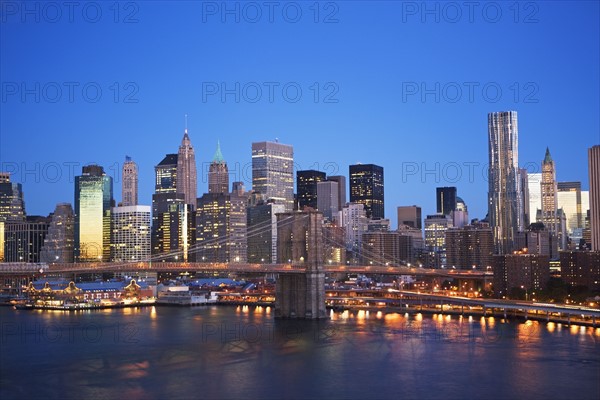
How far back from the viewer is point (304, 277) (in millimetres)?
39875

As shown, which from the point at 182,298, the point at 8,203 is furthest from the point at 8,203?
the point at 182,298

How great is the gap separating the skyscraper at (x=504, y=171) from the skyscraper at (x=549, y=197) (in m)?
3.84

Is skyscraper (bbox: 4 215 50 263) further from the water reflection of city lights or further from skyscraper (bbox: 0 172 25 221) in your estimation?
the water reflection of city lights

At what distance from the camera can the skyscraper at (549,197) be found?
119688 millimetres

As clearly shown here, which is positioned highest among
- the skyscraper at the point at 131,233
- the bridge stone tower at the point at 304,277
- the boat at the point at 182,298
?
the skyscraper at the point at 131,233

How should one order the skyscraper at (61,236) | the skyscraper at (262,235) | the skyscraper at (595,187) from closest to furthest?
1. the skyscraper at (595,187)
2. the skyscraper at (262,235)
3. the skyscraper at (61,236)

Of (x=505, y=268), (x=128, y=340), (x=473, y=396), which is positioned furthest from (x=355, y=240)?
(x=473, y=396)

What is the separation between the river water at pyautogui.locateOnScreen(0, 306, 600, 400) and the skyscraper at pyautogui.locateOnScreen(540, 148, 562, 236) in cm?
8563

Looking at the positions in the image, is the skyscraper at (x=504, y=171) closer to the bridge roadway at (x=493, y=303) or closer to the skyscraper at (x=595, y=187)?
the skyscraper at (x=595, y=187)

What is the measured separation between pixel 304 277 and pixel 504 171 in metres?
92.6

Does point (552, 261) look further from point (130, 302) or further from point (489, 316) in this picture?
point (130, 302)

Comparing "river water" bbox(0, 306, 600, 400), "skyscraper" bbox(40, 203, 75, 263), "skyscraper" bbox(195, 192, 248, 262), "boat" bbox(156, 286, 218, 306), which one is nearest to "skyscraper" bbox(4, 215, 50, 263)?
"skyscraper" bbox(40, 203, 75, 263)

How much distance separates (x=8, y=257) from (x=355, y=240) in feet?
160

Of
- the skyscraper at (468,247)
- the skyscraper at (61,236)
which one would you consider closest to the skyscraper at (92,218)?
the skyscraper at (61,236)
